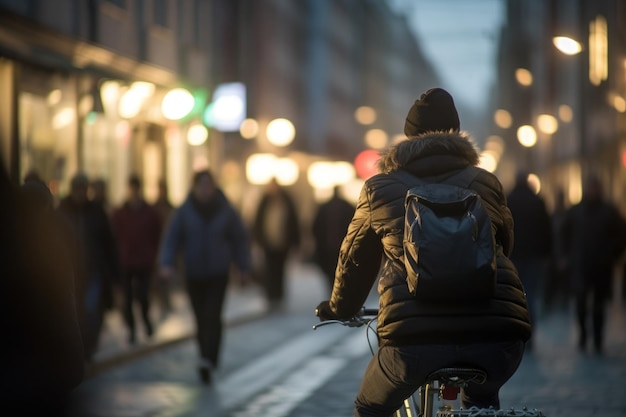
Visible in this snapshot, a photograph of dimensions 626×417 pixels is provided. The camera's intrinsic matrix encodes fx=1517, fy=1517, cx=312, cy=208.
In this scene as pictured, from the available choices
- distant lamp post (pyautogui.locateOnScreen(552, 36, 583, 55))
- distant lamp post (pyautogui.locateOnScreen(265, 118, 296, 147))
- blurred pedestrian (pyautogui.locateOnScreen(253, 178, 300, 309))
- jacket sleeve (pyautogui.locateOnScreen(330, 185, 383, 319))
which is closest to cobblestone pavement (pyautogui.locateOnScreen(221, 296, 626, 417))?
jacket sleeve (pyautogui.locateOnScreen(330, 185, 383, 319))

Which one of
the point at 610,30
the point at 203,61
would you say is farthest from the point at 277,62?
the point at 203,61

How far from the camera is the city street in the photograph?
36.3 ft

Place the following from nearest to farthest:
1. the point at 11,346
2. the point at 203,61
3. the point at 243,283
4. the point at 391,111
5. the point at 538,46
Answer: the point at 11,346 → the point at 243,283 → the point at 203,61 → the point at 538,46 → the point at 391,111

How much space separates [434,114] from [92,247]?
33.6 ft

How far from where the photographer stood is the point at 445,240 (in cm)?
479

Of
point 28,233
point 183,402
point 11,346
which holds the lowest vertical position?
point 183,402

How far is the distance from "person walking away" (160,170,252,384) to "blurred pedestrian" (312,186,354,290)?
9.56m

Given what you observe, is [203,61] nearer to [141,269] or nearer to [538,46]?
[141,269]

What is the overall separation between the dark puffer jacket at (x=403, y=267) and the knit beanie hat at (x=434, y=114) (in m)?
0.07

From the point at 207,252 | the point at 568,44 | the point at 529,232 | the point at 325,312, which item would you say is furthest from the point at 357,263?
the point at 568,44

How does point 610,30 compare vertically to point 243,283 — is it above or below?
above

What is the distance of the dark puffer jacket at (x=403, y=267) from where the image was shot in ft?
16.0

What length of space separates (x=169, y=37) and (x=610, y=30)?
626 inches

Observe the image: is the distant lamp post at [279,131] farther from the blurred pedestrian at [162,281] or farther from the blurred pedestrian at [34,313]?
the blurred pedestrian at [34,313]
